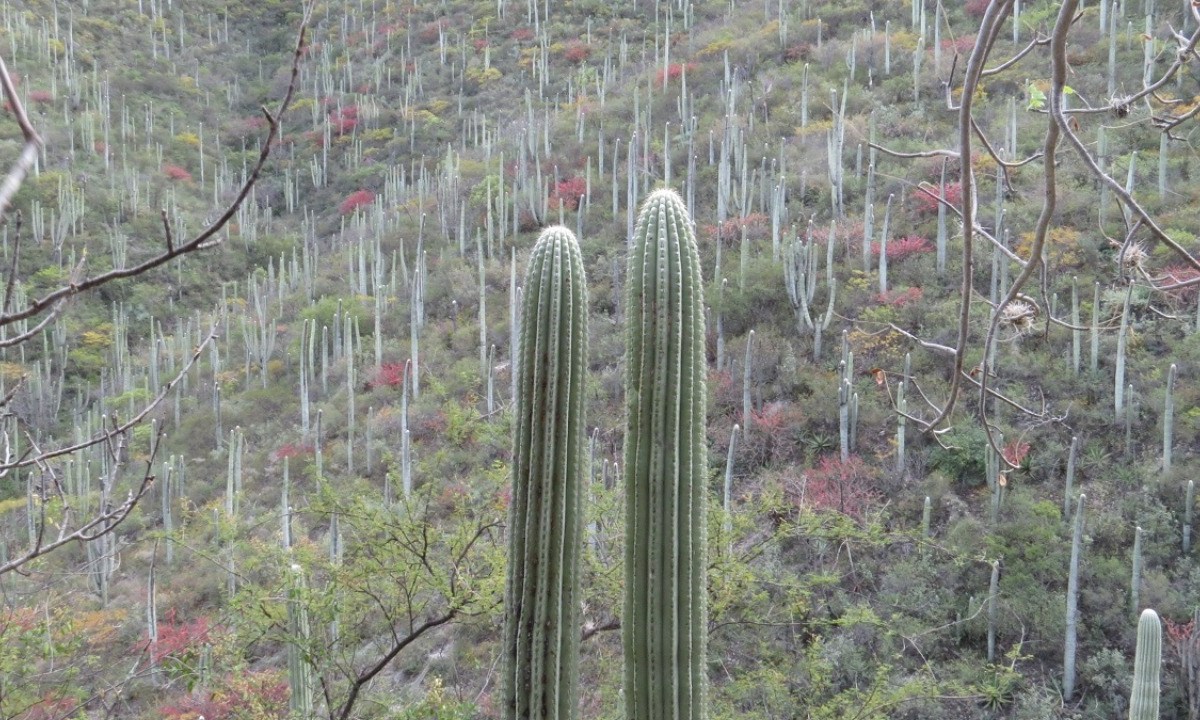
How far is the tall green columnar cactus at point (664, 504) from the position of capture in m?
3.36

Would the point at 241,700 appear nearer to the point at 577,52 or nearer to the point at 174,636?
the point at 174,636

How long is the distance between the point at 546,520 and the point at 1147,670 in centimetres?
485

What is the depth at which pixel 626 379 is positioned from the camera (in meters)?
3.58

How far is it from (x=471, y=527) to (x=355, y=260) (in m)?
19.3

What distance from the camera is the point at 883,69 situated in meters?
22.8

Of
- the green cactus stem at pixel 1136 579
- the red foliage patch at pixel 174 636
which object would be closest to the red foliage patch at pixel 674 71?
the red foliage patch at pixel 174 636

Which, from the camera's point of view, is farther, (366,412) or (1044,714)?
(366,412)

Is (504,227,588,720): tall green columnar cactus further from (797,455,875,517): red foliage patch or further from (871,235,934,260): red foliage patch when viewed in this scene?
(871,235,934,260): red foliage patch

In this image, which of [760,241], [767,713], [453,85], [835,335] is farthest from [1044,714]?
[453,85]

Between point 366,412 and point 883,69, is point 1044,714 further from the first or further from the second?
point 883,69

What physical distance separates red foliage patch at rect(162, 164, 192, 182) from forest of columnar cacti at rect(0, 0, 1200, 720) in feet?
1.71

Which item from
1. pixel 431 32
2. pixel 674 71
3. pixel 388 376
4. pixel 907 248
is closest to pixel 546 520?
pixel 907 248

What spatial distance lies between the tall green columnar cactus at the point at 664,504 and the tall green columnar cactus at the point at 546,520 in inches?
9.2

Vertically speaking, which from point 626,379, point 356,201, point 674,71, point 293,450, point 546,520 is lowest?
point 293,450
